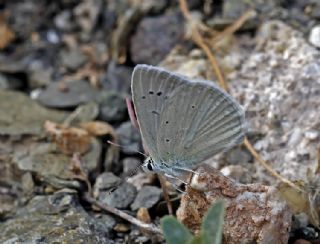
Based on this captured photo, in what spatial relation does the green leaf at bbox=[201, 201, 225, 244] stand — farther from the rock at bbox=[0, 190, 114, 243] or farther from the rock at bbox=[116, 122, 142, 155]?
the rock at bbox=[116, 122, 142, 155]

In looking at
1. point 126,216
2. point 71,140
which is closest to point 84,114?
point 71,140

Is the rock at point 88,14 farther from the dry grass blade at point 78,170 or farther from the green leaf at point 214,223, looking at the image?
the green leaf at point 214,223

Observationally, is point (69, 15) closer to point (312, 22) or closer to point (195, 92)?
point (312, 22)

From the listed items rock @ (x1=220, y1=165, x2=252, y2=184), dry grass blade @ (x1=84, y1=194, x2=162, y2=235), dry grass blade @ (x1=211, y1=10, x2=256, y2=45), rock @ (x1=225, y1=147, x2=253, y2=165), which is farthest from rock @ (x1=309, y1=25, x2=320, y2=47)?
dry grass blade @ (x1=84, y1=194, x2=162, y2=235)

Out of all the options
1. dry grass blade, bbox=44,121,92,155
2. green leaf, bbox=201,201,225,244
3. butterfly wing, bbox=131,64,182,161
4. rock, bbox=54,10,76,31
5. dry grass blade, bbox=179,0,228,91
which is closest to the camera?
green leaf, bbox=201,201,225,244

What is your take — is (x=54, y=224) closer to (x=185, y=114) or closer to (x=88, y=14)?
(x=185, y=114)

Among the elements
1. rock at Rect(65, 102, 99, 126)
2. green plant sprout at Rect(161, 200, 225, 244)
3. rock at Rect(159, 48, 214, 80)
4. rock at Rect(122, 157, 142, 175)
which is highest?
green plant sprout at Rect(161, 200, 225, 244)

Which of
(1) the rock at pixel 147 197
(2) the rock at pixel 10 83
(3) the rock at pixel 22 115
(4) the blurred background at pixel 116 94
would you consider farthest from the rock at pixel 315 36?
(2) the rock at pixel 10 83
